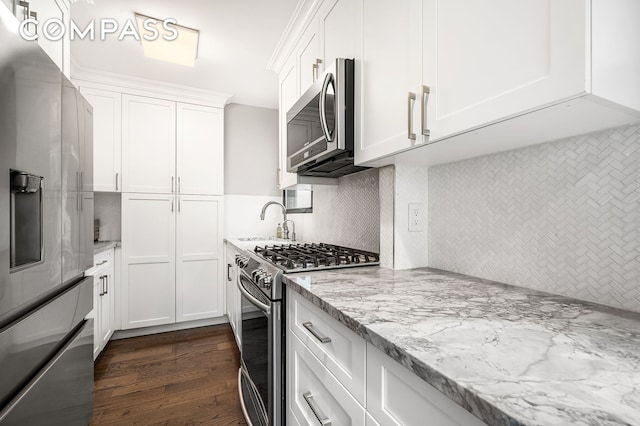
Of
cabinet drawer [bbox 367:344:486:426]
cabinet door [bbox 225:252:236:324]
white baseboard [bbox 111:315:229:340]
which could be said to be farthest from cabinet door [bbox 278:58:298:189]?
white baseboard [bbox 111:315:229:340]

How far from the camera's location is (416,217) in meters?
1.45

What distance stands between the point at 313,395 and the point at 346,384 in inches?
11.6

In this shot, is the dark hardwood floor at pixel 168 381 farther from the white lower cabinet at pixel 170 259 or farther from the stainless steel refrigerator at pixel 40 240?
the stainless steel refrigerator at pixel 40 240

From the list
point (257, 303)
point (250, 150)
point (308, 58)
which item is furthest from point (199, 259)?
point (308, 58)

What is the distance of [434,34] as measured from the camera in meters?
0.90

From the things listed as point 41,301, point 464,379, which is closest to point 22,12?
point 41,301

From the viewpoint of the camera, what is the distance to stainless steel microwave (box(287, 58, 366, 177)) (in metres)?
1.36

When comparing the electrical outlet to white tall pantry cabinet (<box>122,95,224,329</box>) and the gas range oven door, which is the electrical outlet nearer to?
the gas range oven door

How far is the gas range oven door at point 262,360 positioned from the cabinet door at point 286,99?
33.7 inches

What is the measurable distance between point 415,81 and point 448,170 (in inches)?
20.3

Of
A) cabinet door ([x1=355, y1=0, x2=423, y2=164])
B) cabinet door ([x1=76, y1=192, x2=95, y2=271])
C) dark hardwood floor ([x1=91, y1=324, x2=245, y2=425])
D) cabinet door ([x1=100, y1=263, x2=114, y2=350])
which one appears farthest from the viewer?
cabinet door ([x1=100, y1=263, x2=114, y2=350])

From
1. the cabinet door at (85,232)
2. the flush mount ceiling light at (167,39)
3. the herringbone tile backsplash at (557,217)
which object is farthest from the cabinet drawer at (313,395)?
the flush mount ceiling light at (167,39)

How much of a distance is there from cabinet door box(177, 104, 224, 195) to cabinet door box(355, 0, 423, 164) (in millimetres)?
2269

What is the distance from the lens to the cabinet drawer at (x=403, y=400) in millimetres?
482
